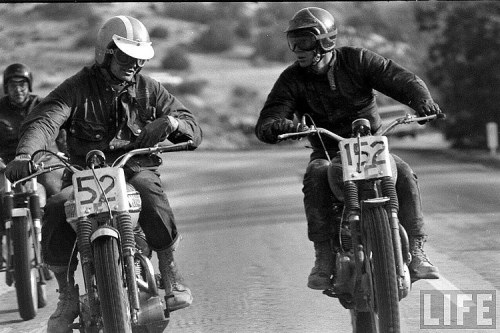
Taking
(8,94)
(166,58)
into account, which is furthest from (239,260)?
(166,58)

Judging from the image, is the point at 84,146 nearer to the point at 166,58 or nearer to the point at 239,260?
the point at 239,260

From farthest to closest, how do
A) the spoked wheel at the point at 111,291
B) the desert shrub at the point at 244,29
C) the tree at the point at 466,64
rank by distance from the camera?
1. the desert shrub at the point at 244,29
2. the tree at the point at 466,64
3. the spoked wheel at the point at 111,291

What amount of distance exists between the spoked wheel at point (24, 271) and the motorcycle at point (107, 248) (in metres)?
2.64

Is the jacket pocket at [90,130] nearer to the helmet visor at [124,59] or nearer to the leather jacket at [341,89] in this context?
the helmet visor at [124,59]

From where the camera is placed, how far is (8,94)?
12023 millimetres

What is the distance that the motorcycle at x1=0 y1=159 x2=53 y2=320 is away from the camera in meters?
9.84

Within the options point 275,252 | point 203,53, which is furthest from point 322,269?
point 203,53

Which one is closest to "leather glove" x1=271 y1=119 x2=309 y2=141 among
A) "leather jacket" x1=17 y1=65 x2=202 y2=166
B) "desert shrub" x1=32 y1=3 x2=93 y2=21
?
"leather jacket" x1=17 y1=65 x2=202 y2=166

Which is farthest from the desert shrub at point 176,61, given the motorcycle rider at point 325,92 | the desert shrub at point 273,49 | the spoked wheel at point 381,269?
the spoked wheel at point 381,269

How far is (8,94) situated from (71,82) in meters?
4.43

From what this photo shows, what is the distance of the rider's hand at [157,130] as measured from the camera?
734 cm

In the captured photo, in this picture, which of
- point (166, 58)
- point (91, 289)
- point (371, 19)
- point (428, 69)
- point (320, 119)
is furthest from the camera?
point (371, 19)

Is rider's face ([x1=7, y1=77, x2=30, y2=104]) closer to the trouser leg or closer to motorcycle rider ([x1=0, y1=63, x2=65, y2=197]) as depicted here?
motorcycle rider ([x1=0, y1=63, x2=65, y2=197])

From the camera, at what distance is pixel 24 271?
988 cm
